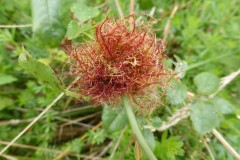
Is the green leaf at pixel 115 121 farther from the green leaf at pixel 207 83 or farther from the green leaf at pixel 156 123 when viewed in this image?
the green leaf at pixel 207 83

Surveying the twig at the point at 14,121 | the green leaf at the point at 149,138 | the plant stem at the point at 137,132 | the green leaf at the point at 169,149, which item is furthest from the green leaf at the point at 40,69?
the twig at the point at 14,121

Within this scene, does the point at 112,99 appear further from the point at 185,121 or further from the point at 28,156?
the point at 28,156

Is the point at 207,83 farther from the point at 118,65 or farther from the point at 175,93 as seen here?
the point at 118,65

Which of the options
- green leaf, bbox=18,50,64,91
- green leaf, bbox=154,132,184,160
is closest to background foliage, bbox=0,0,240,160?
green leaf, bbox=154,132,184,160

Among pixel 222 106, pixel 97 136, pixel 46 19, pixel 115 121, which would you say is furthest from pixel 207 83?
pixel 46 19

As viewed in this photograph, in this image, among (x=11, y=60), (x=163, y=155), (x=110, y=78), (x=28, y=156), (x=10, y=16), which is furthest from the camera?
(x=10, y=16)

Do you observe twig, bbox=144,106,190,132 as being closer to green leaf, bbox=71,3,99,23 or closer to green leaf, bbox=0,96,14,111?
green leaf, bbox=71,3,99,23

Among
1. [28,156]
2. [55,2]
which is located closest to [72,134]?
[28,156]
